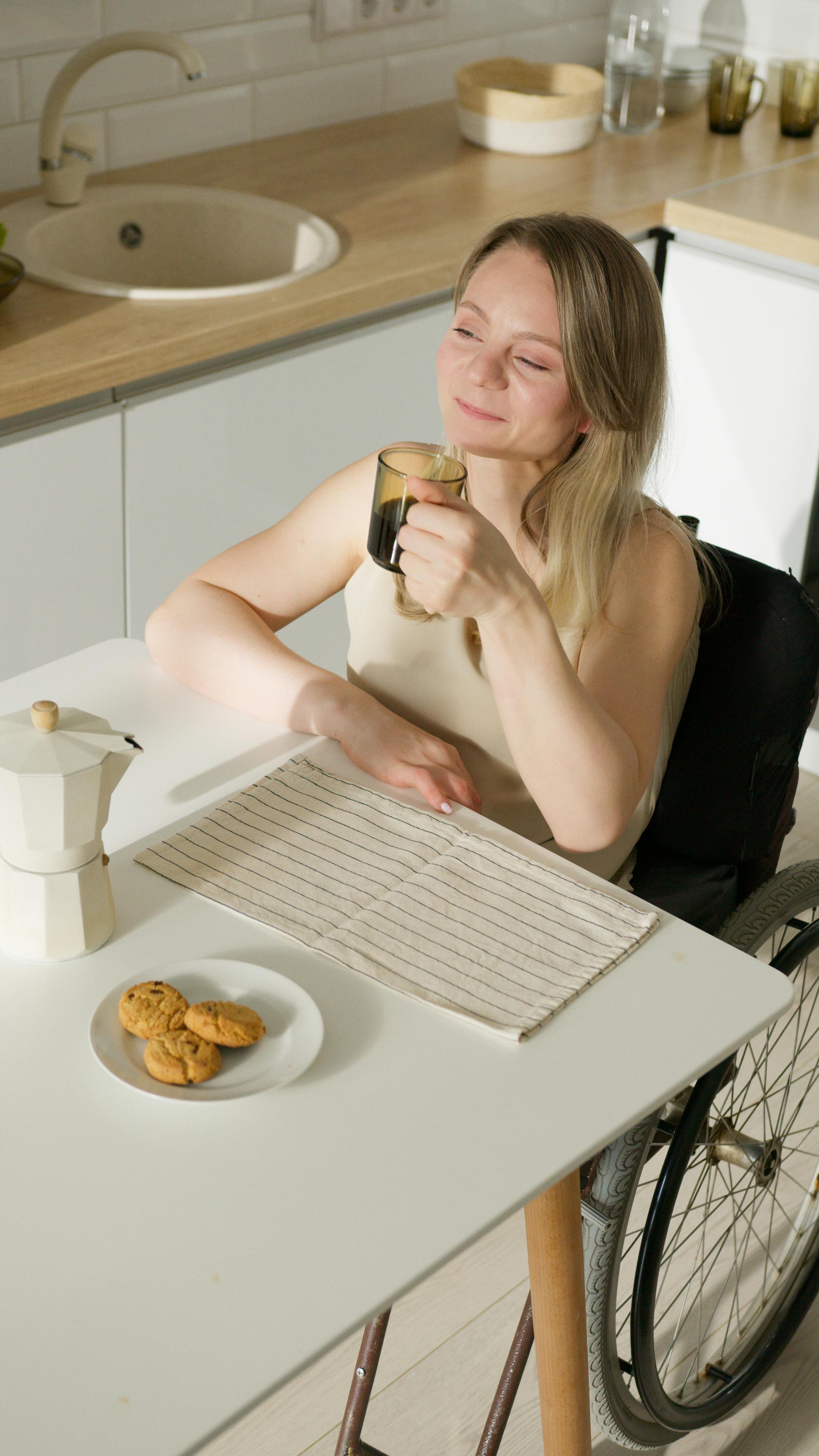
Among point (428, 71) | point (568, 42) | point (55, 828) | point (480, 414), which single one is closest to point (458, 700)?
point (480, 414)

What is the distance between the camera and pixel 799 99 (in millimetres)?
3010

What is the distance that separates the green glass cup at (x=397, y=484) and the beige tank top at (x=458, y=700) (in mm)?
295

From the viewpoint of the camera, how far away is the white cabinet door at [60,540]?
192 centimetres

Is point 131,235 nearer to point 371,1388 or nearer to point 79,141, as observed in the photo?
point 79,141

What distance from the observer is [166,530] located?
7.02 ft

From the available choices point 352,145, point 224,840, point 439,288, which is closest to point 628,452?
point 224,840

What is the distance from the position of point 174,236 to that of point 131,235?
8 cm

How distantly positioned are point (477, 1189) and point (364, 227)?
1.89 metres

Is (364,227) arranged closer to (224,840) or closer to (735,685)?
(735,685)

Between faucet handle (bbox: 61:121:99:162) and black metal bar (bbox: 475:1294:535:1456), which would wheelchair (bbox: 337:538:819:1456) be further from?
faucet handle (bbox: 61:121:99:162)

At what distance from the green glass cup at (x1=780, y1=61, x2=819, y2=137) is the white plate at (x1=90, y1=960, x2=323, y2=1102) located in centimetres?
264

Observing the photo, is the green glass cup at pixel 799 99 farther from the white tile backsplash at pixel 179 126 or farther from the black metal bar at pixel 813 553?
the white tile backsplash at pixel 179 126

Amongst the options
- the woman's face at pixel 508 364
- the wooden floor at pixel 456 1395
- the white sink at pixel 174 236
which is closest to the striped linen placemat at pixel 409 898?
the woman's face at pixel 508 364

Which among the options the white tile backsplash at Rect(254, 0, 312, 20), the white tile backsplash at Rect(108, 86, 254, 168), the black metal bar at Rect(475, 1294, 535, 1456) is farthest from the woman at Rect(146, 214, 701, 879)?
the white tile backsplash at Rect(254, 0, 312, 20)
